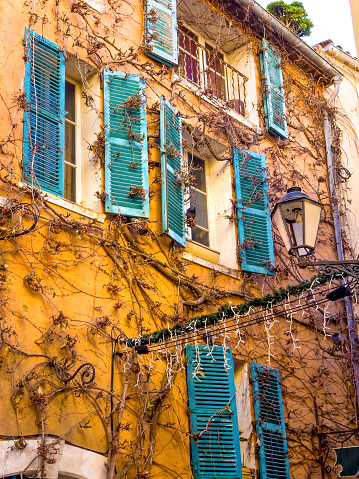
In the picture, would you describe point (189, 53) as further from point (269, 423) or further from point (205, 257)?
point (269, 423)

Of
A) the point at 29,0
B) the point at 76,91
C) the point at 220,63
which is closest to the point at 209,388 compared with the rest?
the point at 76,91

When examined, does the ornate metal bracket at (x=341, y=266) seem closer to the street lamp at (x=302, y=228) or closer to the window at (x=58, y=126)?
the street lamp at (x=302, y=228)

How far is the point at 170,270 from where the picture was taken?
807cm

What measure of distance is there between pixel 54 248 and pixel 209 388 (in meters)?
2.25

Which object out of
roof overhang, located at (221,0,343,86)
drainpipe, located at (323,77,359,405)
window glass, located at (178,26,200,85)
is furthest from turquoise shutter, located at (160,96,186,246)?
drainpipe, located at (323,77,359,405)

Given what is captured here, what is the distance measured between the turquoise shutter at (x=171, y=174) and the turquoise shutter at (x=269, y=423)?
184 cm

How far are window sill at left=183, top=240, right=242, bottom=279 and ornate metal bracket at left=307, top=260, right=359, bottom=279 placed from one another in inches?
110

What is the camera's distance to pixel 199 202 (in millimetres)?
9477

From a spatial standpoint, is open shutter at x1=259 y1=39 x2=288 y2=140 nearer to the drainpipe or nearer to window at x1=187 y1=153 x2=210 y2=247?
the drainpipe

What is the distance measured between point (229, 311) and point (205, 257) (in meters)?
2.40

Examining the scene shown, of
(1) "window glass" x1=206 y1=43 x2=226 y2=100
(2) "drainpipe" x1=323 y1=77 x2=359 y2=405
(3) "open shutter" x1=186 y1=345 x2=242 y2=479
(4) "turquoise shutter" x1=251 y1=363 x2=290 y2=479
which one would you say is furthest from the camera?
(1) "window glass" x1=206 y1=43 x2=226 y2=100

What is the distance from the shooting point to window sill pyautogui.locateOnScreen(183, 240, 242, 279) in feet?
27.9

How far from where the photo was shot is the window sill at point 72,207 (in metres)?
7.02

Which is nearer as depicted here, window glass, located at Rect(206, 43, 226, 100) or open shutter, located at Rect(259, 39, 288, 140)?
window glass, located at Rect(206, 43, 226, 100)
